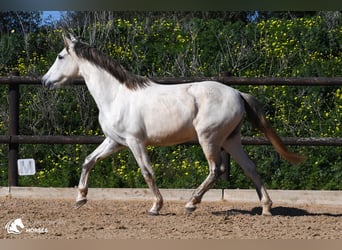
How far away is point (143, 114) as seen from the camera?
20.4 ft

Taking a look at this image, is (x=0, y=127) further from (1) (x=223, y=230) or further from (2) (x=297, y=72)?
(1) (x=223, y=230)

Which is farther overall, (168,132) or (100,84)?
(100,84)

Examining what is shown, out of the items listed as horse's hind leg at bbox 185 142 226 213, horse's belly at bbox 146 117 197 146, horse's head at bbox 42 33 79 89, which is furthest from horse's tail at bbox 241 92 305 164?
horse's head at bbox 42 33 79 89

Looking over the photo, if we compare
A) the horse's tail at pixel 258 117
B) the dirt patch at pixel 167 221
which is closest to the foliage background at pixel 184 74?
the dirt patch at pixel 167 221

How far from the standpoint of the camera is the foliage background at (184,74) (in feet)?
27.2

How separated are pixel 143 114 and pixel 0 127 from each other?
4045 millimetres

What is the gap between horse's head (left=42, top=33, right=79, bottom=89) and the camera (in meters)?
6.65

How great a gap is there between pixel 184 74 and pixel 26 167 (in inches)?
122

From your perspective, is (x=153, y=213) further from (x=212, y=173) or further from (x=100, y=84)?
(x=100, y=84)

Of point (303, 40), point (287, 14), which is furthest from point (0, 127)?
point (287, 14)

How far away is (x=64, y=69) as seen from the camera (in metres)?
6.67

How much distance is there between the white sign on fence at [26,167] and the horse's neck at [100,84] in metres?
1.88

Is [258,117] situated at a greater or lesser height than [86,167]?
greater

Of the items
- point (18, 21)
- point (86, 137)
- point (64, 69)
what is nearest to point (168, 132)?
point (64, 69)
